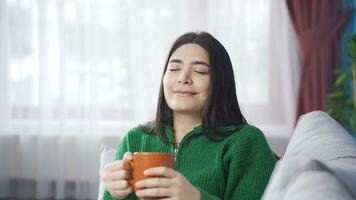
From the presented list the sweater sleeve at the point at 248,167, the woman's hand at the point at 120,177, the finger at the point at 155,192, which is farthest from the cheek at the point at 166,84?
the finger at the point at 155,192

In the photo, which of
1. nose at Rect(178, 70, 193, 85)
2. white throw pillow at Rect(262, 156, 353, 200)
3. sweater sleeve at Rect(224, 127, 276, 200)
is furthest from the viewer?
nose at Rect(178, 70, 193, 85)

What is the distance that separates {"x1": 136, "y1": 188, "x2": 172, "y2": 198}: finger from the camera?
876 mm

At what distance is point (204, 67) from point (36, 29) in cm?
234

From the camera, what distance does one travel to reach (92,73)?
3283mm

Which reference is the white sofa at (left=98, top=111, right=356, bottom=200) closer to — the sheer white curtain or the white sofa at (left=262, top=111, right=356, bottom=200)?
the white sofa at (left=262, top=111, right=356, bottom=200)

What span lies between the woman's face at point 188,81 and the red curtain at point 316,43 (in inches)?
74.8

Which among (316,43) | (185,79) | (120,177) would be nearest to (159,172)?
(120,177)

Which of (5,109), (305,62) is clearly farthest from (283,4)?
(5,109)

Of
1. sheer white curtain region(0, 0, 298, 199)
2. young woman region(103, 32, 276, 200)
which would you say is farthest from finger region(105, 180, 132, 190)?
sheer white curtain region(0, 0, 298, 199)

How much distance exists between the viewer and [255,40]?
3.16 meters

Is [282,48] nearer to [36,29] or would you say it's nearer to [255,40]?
[255,40]

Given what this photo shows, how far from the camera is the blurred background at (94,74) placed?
3.16 meters

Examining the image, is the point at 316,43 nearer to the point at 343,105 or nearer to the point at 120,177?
the point at 343,105

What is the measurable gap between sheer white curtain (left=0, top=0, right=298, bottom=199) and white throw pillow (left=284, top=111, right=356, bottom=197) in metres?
1.76
